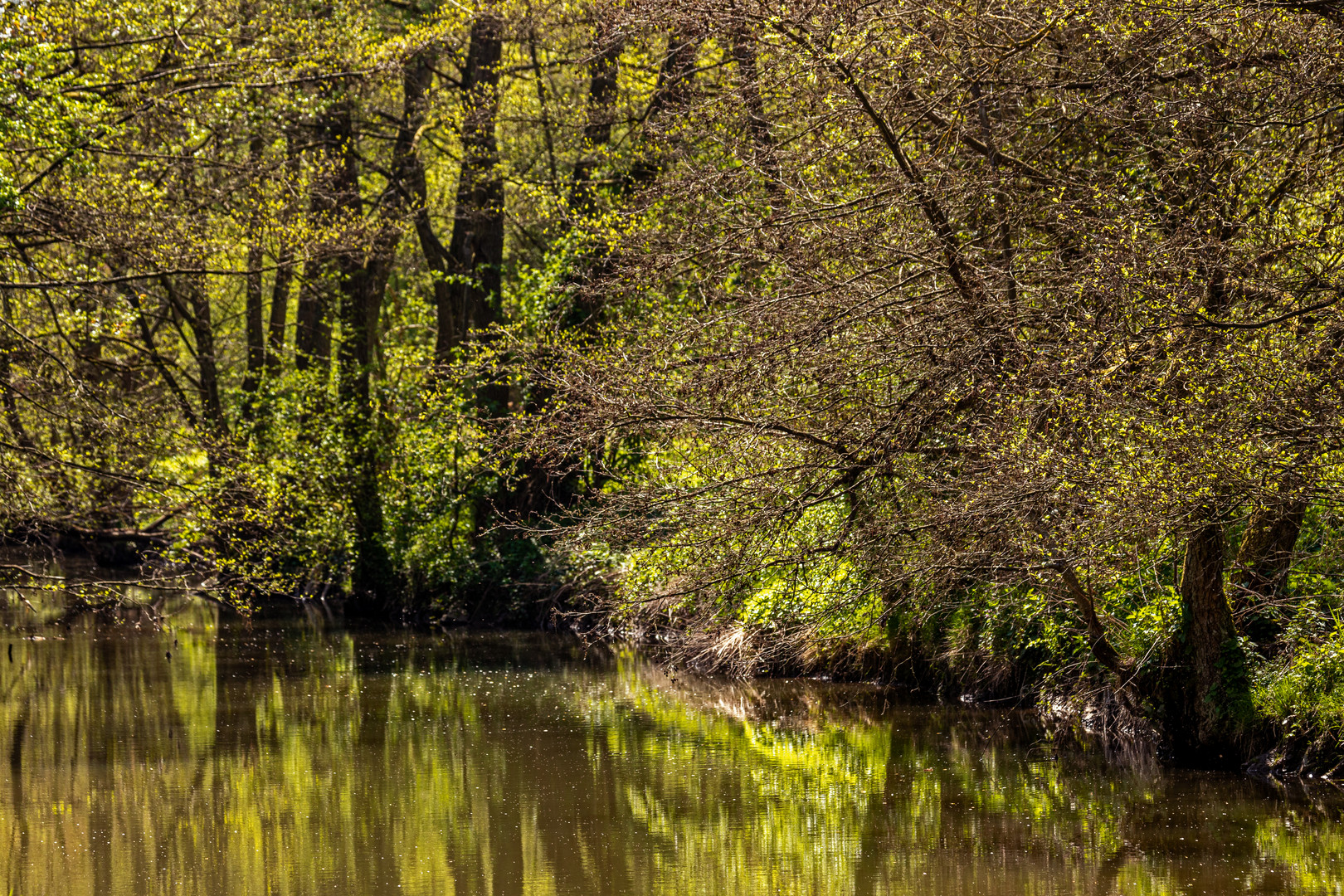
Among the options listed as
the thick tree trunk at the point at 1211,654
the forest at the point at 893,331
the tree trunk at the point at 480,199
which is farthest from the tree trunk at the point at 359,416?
the thick tree trunk at the point at 1211,654

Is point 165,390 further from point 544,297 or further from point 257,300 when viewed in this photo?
point 257,300

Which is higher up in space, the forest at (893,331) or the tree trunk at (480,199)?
the tree trunk at (480,199)

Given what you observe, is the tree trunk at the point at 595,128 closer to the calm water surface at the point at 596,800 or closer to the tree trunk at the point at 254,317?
the tree trunk at the point at 254,317

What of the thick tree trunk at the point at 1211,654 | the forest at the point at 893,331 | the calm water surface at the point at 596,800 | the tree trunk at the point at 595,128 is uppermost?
the tree trunk at the point at 595,128

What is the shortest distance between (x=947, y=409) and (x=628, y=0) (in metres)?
4.99

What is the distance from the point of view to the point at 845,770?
1082 cm

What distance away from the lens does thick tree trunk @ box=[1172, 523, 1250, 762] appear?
10.2m

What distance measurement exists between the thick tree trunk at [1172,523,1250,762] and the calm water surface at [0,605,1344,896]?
434 millimetres

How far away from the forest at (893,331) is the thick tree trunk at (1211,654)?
0.04 meters

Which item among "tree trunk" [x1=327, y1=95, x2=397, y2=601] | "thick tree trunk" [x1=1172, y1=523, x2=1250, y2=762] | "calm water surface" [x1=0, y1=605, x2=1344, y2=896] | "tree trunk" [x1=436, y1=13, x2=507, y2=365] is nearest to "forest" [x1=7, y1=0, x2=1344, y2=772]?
"thick tree trunk" [x1=1172, y1=523, x2=1250, y2=762]

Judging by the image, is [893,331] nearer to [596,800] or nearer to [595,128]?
[596,800]

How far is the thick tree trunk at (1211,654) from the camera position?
1022cm

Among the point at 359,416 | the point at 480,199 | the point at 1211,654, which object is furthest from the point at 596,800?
the point at 480,199

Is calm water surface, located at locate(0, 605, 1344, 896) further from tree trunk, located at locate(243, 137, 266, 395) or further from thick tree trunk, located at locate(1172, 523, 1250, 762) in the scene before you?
tree trunk, located at locate(243, 137, 266, 395)
